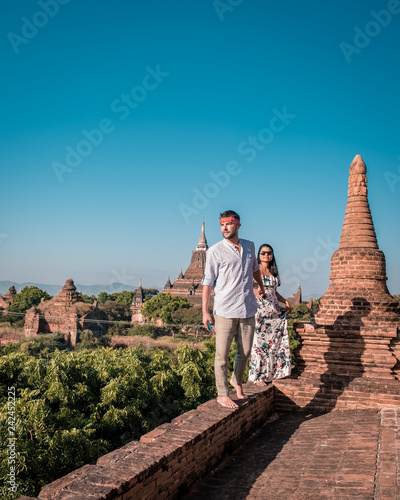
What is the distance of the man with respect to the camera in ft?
15.0

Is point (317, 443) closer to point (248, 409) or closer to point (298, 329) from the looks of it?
point (248, 409)

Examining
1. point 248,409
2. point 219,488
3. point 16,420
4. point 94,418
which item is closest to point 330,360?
point 248,409

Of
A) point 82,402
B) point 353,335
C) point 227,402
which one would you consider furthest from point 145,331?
point 227,402

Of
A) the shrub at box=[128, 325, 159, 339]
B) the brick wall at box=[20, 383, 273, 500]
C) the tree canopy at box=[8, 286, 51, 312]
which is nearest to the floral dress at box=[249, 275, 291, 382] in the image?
the brick wall at box=[20, 383, 273, 500]

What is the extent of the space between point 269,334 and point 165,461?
121 inches

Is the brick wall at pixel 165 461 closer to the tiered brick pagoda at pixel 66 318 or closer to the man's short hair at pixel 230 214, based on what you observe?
the man's short hair at pixel 230 214

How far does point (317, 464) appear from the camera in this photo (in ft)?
13.1

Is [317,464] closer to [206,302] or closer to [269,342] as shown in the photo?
[206,302]

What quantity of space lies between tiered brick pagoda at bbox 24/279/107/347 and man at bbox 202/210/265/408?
46125 mm

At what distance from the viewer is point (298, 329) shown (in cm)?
830

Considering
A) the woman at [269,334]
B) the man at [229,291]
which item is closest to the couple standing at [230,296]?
the man at [229,291]

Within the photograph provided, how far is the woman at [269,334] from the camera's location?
6129mm

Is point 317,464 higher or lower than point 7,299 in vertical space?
lower

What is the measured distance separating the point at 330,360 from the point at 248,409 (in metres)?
3.23
